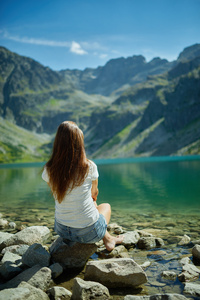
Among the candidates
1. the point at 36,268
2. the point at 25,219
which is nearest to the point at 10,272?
the point at 36,268

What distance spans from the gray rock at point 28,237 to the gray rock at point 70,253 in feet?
8.62

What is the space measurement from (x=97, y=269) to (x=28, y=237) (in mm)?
4401

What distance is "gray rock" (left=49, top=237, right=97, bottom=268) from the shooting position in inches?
277

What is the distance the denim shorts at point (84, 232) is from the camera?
659 cm

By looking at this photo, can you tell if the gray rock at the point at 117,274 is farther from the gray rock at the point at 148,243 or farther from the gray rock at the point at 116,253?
the gray rock at the point at 148,243

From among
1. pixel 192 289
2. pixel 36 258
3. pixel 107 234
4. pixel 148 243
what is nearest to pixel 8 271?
pixel 36 258

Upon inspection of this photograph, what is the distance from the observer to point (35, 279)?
5.85 meters

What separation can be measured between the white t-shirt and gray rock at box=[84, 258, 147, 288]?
46.2 inches

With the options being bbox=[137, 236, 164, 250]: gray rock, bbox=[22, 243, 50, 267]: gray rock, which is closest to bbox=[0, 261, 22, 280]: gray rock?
bbox=[22, 243, 50, 267]: gray rock

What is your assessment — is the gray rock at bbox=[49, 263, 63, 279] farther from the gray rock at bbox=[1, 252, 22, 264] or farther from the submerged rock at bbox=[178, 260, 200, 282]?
the submerged rock at bbox=[178, 260, 200, 282]

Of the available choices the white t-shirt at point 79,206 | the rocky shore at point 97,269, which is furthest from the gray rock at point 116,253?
the white t-shirt at point 79,206

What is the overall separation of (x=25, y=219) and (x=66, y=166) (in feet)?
37.1

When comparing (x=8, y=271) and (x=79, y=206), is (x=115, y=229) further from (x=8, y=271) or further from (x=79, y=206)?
(x=8, y=271)

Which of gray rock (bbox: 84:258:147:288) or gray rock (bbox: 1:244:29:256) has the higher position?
gray rock (bbox: 84:258:147:288)
